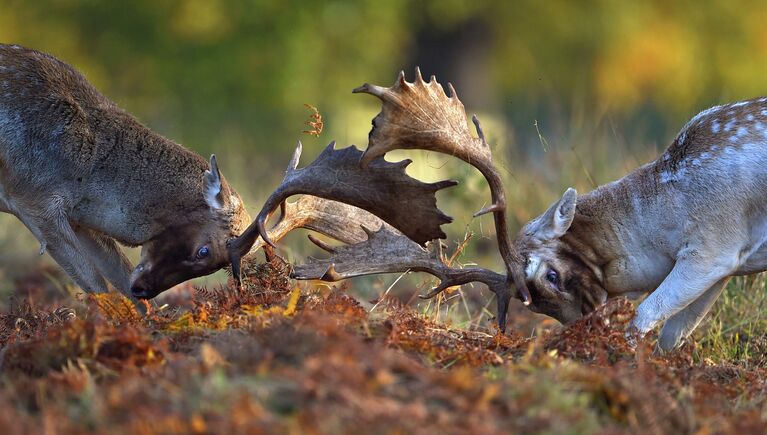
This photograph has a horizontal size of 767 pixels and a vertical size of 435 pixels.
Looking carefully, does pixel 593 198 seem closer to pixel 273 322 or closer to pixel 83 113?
pixel 273 322

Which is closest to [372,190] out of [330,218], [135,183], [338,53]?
[330,218]

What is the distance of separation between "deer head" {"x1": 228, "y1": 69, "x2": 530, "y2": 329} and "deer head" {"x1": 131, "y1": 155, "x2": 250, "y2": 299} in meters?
0.38

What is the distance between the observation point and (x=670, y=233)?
23.0 feet

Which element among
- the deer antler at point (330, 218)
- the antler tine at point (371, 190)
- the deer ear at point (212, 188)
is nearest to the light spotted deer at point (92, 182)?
the deer ear at point (212, 188)

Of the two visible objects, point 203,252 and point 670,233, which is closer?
point 670,233

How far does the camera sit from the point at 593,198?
24.1ft

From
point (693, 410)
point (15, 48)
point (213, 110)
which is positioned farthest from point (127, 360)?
point (213, 110)

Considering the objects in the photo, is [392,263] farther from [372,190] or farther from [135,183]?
[135,183]

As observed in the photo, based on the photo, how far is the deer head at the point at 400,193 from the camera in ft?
21.0

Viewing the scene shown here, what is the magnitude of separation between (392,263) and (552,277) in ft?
3.39

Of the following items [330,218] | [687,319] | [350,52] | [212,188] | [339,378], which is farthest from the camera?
[350,52]

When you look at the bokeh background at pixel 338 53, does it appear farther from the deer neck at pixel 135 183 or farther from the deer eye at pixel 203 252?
the deer eye at pixel 203 252

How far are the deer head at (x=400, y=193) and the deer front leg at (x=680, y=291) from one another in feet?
2.38

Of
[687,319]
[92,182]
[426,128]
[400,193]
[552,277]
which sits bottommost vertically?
[687,319]
